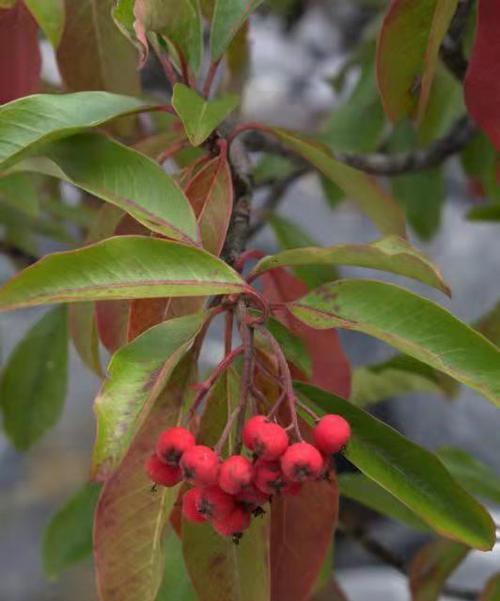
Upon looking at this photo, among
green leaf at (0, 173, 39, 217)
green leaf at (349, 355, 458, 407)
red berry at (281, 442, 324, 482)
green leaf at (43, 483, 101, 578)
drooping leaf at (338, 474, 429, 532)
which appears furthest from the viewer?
green leaf at (43, 483, 101, 578)

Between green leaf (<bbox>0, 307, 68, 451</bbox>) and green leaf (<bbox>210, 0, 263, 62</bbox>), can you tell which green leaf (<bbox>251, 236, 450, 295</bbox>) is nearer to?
green leaf (<bbox>210, 0, 263, 62</bbox>)

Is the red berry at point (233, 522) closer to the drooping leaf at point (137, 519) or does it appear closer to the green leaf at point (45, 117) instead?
the drooping leaf at point (137, 519)

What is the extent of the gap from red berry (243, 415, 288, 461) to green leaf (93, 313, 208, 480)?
0.22 ft

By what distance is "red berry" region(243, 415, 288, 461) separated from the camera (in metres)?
0.63

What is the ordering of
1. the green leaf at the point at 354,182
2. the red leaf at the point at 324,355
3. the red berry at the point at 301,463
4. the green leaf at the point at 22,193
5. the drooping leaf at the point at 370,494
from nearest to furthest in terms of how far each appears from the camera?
the red berry at the point at 301,463 → the green leaf at the point at 354,182 → the red leaf at the point at 324,355 → the green leaf at the point at 22,193 → the drooping leaf at the point at 370,494

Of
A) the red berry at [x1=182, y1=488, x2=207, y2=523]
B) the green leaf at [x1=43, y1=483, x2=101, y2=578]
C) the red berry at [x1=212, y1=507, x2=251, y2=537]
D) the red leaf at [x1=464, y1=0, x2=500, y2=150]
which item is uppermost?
the red leaf at [x1=464, y1=0, x2=500, y2=150]

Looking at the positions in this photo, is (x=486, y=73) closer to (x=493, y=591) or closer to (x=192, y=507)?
(x=192, y=507)

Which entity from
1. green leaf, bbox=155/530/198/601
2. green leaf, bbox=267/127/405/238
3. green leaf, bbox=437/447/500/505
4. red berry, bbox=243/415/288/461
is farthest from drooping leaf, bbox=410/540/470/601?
red berry, bbox=243/415/288/461

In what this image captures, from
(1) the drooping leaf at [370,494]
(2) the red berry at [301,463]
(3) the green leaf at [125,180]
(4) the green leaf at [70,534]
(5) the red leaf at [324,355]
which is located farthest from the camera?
(4) the green leaf at [70,534]

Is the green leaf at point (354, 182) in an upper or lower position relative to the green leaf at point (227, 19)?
lower

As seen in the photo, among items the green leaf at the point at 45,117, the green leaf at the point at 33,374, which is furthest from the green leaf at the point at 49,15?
the green leaf at the point at 33,374

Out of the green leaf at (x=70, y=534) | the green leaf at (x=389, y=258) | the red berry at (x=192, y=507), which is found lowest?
the green leaf at (x=70, y=534)

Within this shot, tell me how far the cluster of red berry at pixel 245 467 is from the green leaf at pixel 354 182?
28cm

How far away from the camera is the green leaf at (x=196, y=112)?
747 mm
